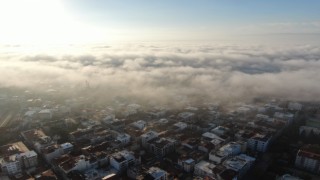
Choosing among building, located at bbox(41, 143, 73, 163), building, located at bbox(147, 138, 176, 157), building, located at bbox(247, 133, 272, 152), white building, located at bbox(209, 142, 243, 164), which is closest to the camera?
white building, located at bbox(209, 142, 243, 164)

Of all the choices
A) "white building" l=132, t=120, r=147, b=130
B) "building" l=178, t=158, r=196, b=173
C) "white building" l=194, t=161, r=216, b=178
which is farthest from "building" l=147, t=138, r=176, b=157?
"white building" l=132, t=120, r=147, b=130

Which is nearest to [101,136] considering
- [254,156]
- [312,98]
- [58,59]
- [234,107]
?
[254,156]

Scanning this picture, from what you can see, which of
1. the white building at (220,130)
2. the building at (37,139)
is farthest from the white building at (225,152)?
the building at (37,139)

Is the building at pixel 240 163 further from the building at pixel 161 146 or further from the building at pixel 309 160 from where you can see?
the building at pixel 161 146

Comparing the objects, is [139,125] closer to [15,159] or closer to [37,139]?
[37,139]

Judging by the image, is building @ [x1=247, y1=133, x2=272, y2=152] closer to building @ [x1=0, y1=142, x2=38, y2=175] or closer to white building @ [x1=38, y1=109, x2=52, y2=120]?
building @ [x1=0, y1=142, x2=38, y2=175]

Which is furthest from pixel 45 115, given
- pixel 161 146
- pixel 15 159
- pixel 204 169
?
pixel 204 169
